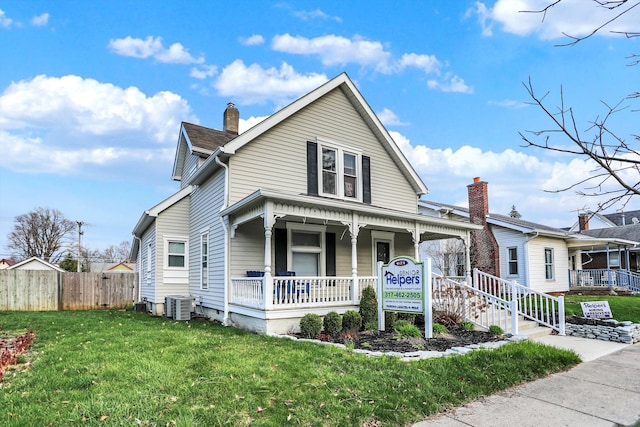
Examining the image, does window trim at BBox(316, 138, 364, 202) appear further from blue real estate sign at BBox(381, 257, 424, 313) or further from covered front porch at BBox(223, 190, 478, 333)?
blue real estate sign at BBox(381, 257, 424, 313)

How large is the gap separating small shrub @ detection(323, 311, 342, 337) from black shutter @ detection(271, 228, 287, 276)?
2.70m

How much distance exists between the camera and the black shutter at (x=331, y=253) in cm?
1267

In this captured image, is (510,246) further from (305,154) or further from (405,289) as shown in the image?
(405,289)

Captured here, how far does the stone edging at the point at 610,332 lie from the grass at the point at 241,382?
3.13 metres

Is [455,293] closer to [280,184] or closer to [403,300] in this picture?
[403,300]

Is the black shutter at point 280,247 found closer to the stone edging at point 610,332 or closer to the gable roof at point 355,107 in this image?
the gable roof at point 355,107

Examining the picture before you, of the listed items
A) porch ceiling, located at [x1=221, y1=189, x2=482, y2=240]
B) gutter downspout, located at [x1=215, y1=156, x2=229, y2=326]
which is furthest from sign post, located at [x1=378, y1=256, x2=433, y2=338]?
gutter downspout, located at [x1=215, y1=156, x2=229, y2=326]

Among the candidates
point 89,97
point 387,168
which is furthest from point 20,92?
point 387,168

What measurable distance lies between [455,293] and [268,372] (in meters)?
6.42

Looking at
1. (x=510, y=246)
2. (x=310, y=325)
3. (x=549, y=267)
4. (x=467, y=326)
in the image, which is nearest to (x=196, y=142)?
(x=310, y=325)

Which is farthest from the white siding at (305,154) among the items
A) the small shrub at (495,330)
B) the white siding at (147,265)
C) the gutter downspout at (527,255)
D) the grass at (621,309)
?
the gutter downspout at (527,255)

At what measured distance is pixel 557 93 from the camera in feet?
8.46

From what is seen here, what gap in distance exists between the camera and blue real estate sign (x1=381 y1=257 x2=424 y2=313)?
877 centimetres

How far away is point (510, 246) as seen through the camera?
21109mm
